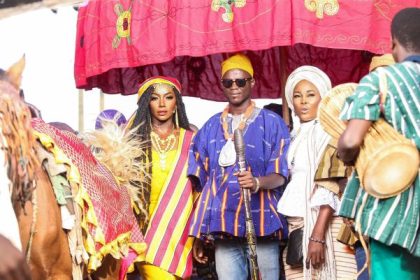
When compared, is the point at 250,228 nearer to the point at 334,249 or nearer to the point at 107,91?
the point at 334,249

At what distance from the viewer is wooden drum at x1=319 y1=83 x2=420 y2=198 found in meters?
4.54

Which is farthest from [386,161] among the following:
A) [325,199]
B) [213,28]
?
[213,28]

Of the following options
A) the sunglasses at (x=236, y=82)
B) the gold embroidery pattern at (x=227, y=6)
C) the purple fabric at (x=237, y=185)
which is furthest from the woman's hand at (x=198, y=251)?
the gold embroidery pattern at (x=227, y=6)

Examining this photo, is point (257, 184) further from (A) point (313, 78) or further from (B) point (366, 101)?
(B) point (366, 101)

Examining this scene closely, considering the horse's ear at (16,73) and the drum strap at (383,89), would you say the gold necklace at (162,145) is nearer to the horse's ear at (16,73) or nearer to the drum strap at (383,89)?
the drum strap at (383,89)

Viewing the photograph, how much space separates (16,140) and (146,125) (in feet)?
14.8

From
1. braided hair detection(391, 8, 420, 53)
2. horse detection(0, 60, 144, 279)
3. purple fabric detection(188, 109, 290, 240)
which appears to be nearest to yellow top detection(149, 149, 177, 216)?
purple fabric detection(188, 109, 290, 240)

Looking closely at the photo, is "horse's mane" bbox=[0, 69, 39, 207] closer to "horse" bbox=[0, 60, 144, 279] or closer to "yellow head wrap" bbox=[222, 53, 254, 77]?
"horse" bbox=[0, 60, 144, 279]

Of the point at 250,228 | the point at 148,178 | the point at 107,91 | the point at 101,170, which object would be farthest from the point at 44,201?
the point at 107,91

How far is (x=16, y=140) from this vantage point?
334 cm

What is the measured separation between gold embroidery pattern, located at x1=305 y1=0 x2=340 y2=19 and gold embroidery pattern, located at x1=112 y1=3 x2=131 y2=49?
1635 mm

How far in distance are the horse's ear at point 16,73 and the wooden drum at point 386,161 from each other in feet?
5.81

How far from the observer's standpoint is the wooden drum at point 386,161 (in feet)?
14.9

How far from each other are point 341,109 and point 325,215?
1730 mm
